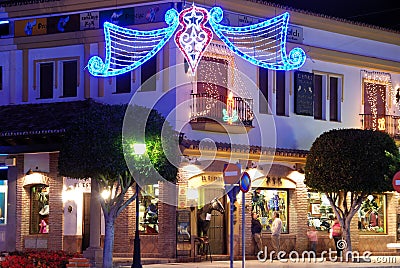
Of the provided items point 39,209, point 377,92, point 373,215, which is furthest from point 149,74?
point 373,215

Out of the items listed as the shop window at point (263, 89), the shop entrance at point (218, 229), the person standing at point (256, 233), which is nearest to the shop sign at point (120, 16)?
the shop window at point (263, 89)

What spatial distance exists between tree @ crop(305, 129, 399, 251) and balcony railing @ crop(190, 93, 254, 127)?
123 inches

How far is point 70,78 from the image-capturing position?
36125mm

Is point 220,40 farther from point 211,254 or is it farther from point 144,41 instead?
point 211,254

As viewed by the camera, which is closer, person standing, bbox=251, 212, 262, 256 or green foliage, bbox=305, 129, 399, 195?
green foliage, bbox=305, 129, 399, 195

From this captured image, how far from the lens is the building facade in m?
33.8

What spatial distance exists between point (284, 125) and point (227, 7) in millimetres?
5469

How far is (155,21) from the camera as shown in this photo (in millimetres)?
34125

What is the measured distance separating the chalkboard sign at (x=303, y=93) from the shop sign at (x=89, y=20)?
8.48 metres

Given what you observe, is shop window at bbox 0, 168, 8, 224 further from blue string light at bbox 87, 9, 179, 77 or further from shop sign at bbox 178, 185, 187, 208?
shop sign at bbox 178, 185, 187, 208

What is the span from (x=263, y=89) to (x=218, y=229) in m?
5.93

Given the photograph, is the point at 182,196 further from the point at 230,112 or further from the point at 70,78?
the point at 70,78

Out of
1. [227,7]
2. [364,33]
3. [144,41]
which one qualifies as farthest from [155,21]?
[364,33]

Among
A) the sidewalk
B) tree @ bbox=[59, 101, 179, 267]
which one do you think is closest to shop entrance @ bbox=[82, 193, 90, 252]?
the sidewalk
